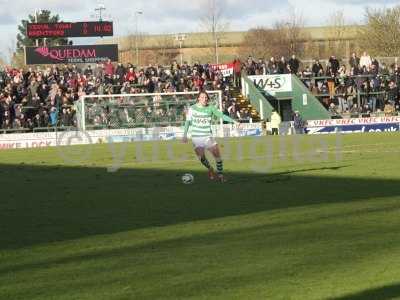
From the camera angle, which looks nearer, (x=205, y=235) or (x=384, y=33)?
(x=205, y=235)

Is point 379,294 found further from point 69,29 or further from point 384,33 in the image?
point 384,33

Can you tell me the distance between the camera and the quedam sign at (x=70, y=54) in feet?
203

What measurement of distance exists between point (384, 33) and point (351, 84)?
33406mm

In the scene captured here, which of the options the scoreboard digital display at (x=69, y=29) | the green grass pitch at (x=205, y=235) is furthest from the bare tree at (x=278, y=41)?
the green grass pitch at (x=205, y=235)

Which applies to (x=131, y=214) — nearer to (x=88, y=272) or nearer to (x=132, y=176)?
(x=88, y=272)

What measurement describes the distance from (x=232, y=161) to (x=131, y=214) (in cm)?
1427

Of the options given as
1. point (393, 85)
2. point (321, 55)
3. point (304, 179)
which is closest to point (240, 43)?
point (321, 55)

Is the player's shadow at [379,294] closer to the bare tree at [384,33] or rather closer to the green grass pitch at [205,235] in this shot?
the green grass pitch at [205,235]

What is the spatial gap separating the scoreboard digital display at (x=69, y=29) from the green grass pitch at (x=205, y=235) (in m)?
40.6

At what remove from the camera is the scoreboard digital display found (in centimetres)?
6406

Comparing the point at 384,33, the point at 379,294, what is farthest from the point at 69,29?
the point at 379,294

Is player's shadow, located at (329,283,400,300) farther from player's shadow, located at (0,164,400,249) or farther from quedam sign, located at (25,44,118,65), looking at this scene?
quedam sign, located at (25,44,118,65)

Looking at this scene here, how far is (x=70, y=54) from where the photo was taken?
6294 centimetres

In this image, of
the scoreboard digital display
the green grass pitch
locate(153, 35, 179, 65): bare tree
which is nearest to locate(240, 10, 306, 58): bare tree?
locate(153, 35, 179, 65): bare tree
